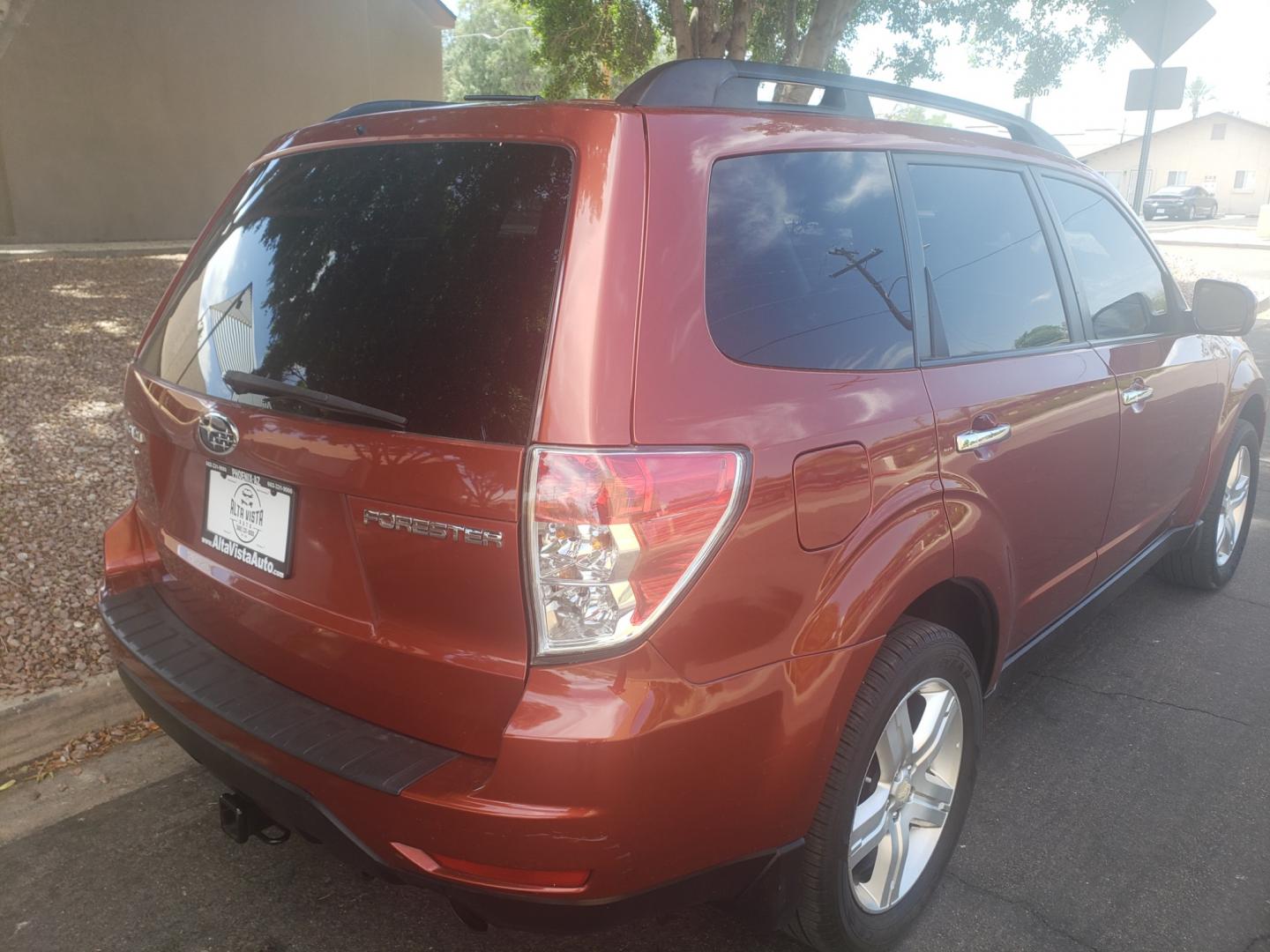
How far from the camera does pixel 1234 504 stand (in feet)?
15.8

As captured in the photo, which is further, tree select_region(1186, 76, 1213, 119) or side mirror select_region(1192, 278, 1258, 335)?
tree select_region(1186, 76, 1213, 119)

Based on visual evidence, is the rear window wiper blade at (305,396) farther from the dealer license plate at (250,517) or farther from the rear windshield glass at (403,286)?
the dealer license plate at (250,517)

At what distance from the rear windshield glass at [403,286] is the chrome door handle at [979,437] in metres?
1.13

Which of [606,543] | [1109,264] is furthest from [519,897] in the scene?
[1109,264]

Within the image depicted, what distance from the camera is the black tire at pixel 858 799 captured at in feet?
6.93

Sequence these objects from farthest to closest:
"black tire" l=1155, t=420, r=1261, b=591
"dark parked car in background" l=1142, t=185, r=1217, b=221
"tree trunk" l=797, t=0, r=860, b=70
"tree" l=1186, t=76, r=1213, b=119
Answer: "tree" l=1186, t=76, r=1213, b=119 → "dark parked car in background" l=1142, t=185, r=1217, b=221 → "tree trunk" l=797, t=0, r=860, b=70 → "black tire" l=1155, t=420, r=1261, b=591

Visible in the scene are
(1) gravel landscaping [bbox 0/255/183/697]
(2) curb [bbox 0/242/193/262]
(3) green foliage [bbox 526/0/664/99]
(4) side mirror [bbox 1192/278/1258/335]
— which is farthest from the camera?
(2) curb [bbox 0/242/193/262]


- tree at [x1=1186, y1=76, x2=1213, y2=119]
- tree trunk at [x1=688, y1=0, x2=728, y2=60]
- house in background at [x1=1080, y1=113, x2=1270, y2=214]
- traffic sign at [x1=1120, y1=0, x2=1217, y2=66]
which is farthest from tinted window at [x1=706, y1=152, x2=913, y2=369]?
tree at [x1=1186, y1=76, x2=1213, y2=119]

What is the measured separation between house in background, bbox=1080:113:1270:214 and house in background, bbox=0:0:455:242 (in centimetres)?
5592

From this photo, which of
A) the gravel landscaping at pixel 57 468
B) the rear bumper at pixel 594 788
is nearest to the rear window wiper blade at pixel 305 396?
the rear bumper at pixel 594 788

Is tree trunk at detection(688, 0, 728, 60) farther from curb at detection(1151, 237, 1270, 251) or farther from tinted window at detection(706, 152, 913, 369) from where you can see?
curb at detection(1151, 237, 1270, 251)

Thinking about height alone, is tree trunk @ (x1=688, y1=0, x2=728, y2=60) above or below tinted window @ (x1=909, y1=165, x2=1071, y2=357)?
above

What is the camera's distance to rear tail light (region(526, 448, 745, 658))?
174 cm

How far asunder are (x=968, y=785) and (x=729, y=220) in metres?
1.60
